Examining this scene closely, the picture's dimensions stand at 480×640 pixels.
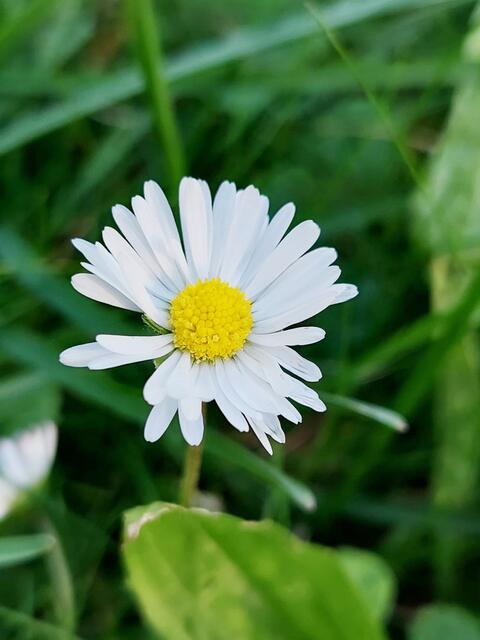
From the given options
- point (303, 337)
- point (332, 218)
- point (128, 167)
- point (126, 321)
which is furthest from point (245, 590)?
point (128, 167)

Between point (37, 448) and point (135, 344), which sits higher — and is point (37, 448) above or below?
below

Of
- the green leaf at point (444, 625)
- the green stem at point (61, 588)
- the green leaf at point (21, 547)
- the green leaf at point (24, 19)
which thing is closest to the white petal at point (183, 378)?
the green leaf at point (21, 547)

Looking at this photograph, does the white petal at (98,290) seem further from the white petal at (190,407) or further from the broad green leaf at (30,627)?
the broad green leaf at (30,627)

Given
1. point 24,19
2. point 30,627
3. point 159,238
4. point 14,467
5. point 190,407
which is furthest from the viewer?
point 24,19

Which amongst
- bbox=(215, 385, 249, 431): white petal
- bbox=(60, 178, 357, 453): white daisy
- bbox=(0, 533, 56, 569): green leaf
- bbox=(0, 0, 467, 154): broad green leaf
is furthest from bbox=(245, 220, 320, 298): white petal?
bbox=(0, 0, 467, 154): broad green leaf

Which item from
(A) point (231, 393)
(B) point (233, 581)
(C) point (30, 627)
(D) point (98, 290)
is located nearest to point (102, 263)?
(D) point (98, 290)

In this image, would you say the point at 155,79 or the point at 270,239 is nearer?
the point at 270,239

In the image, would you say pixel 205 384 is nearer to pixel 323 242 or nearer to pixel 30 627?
pixel 30 627
